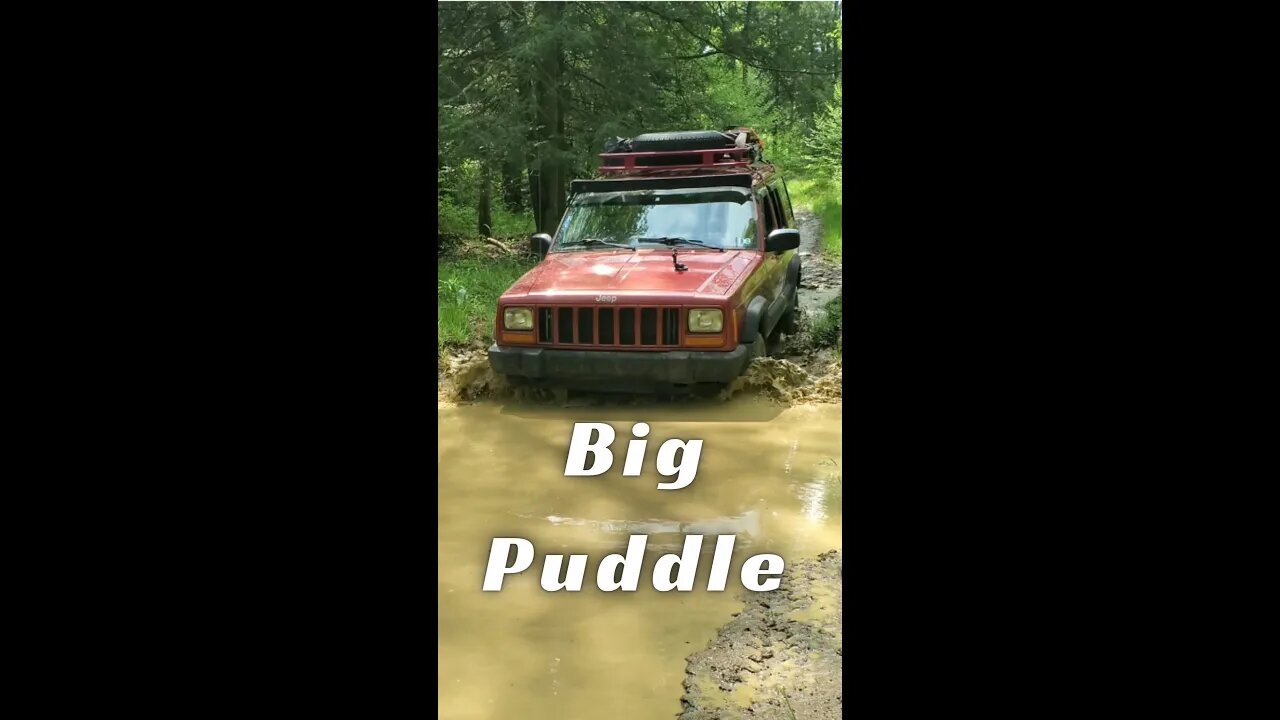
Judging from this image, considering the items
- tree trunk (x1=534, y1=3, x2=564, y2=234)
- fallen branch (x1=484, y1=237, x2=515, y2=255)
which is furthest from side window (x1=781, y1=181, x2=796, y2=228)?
fallen branch (x1=484, y1=237, x2=515, y2=255)

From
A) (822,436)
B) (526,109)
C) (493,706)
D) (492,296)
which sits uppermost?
(526,109)

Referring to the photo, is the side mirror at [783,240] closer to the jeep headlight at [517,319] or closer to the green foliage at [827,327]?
the green foliage at [827,327]

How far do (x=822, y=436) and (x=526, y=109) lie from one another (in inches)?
104

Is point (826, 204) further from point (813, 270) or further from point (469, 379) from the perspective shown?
point (469, 379)

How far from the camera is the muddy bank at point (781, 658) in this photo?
10.2 ft

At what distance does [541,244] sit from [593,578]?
87.0 inches

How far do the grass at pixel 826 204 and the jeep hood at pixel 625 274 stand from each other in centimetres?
59

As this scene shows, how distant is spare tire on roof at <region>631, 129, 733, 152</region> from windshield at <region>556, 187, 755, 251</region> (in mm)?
224

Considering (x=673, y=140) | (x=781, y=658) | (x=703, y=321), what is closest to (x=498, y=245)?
(x=673, y=140)

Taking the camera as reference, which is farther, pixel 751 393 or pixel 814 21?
pixel 751 393

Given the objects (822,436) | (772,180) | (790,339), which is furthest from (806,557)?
(772,180)

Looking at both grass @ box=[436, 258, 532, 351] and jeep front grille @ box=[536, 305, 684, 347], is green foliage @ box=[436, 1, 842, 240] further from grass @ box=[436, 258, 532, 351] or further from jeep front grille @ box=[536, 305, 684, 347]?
jeep front grille @ box=[536, 305, 684, 347]

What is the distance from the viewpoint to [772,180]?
524cm

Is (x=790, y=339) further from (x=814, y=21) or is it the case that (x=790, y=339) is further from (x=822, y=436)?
(x=814, y=21)
